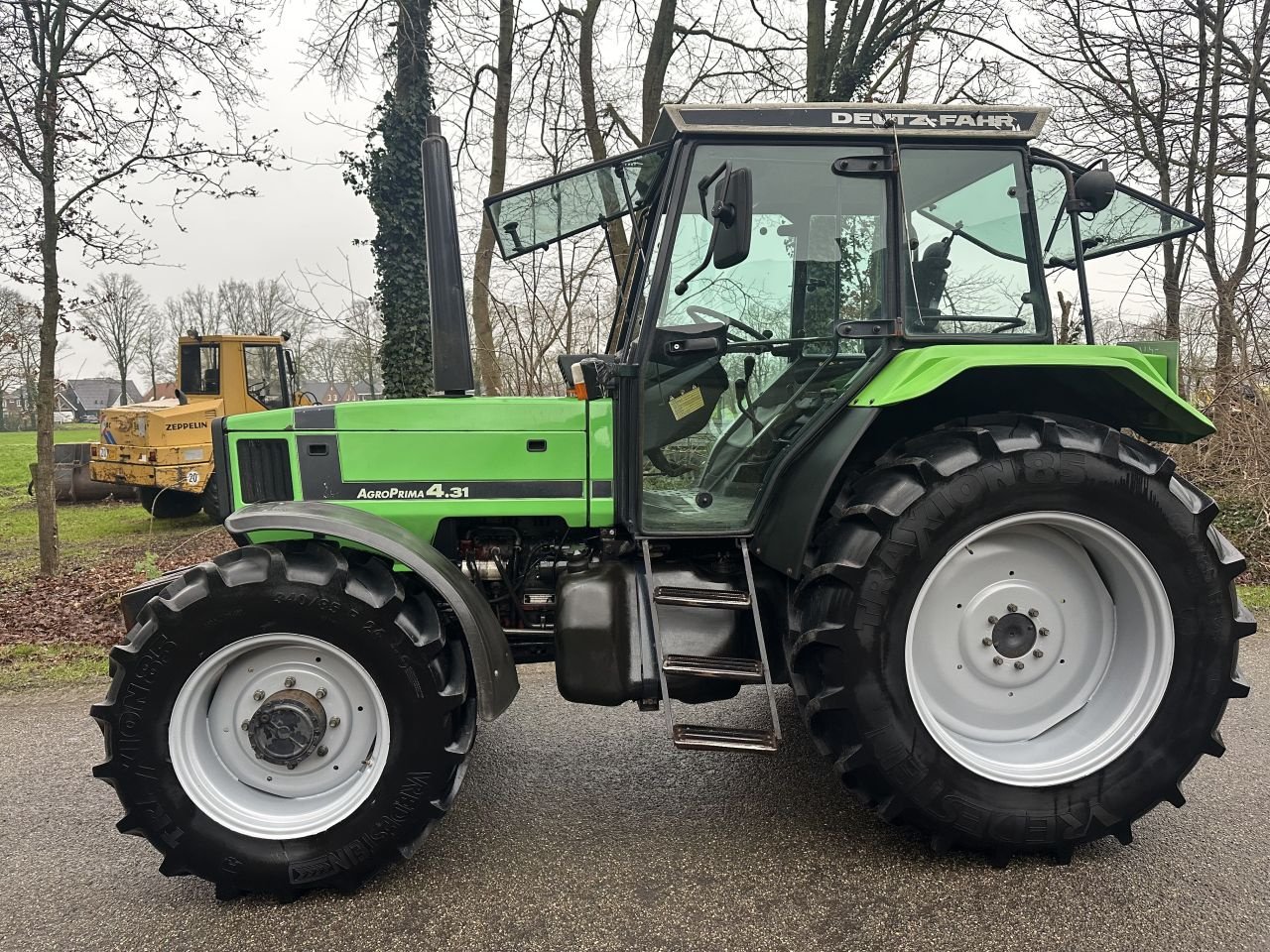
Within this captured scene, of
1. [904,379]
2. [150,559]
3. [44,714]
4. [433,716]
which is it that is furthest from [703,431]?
[150,559]

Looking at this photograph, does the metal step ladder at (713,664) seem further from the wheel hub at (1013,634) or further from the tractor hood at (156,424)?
the tractor hood at (156,424)

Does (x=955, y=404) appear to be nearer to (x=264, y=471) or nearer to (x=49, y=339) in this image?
(x=264, y=471)

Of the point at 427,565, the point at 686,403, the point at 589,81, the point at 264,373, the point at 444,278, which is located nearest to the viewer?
the point at 427,565

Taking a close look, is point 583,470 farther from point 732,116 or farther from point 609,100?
point 609,100

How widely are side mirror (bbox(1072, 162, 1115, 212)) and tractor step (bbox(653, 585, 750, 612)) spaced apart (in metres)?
1.80

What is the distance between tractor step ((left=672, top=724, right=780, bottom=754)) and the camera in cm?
227

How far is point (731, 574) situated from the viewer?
276cm

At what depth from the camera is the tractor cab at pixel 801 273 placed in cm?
258

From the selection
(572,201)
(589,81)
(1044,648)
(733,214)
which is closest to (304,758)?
(733,214)

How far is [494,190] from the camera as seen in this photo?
946 cm

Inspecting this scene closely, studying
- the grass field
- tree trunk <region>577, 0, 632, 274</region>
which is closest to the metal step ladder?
the grass field

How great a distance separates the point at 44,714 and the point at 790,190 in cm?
403

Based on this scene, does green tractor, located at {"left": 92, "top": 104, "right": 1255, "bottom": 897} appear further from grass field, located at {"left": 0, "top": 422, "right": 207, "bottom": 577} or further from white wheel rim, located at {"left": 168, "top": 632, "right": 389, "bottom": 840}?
grass field, located at {"left": 0, "top": 422, "right": 207, "bottom": 577}

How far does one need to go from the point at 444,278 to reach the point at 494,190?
7192 millimetres
